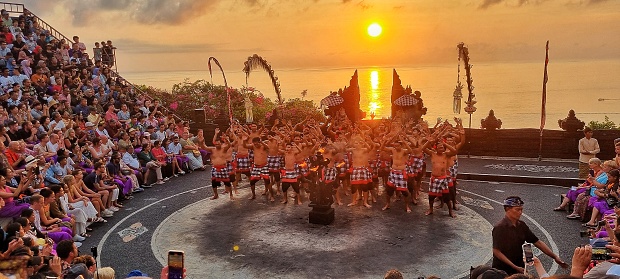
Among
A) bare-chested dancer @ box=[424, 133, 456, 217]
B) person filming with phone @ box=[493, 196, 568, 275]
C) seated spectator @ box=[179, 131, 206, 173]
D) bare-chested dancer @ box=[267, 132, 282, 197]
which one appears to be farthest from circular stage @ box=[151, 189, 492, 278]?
seated spectator @ box=[179, 131, 206, 173]

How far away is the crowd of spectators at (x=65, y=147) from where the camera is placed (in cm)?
945

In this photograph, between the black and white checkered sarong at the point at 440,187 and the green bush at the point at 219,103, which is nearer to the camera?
the black and white checkered sarong at the point at 440,187

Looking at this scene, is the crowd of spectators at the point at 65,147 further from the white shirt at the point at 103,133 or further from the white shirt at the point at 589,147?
the white shirt at the point at 589,147

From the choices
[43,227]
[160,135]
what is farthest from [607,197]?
[160,135]

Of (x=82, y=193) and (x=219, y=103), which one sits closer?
(x=82, y=193)

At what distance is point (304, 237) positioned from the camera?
35.6 ft

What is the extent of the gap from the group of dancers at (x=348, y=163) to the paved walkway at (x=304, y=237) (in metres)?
0.63

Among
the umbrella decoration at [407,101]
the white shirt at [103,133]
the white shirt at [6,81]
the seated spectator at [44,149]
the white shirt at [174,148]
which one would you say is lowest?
the white shirt at [174,148]

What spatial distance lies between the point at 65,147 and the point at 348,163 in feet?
27.5

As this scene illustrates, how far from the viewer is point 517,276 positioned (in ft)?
13.6

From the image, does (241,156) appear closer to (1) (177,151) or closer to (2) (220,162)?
(2) (220,162)

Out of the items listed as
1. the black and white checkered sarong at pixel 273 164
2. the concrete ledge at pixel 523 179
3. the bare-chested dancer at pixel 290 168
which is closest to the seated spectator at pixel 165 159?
the black and white checkered sarong at pixel 273 164

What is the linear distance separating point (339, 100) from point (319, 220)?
43.2 feet

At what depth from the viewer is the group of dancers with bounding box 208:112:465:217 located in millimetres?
12586
